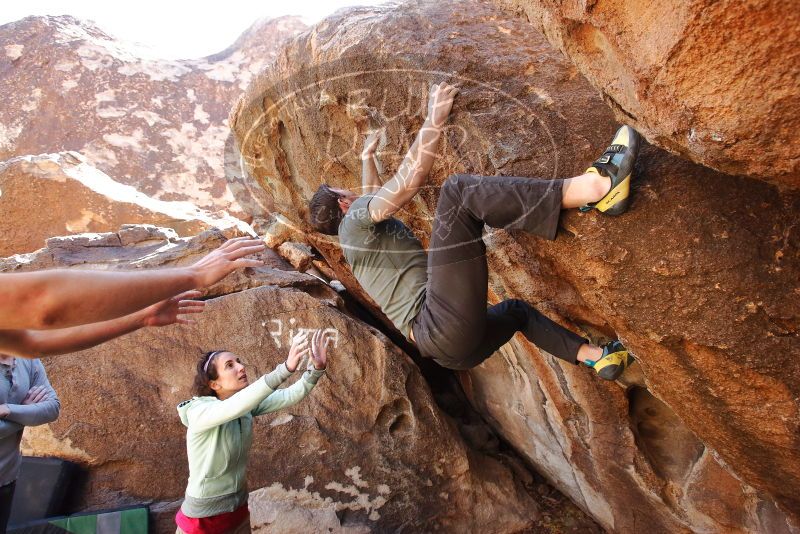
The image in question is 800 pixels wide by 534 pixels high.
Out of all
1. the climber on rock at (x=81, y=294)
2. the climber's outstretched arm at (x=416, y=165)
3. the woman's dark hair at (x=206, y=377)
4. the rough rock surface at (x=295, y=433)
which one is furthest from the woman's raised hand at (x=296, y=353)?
the rough rock surface at (x=295, y=433)

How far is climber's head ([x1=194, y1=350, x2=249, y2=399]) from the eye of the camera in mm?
2560

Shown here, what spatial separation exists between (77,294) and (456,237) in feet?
4.40

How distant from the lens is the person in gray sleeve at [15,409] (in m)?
2.50

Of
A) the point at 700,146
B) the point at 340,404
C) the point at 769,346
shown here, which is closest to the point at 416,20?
the point at 700,146

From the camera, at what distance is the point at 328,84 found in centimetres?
322

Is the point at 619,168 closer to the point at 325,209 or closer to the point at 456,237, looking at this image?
the point at 456,237

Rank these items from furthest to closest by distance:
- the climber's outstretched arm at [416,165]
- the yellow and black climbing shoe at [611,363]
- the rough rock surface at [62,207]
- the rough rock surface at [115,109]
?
the rough rock surface at [115,109], the rough rock surface at [62,207], the yellow and black climbing shoe at [611,363], the climber's outstretched arm at [416,165]

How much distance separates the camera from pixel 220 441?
2414 mm

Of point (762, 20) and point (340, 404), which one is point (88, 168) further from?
point (762, 20)

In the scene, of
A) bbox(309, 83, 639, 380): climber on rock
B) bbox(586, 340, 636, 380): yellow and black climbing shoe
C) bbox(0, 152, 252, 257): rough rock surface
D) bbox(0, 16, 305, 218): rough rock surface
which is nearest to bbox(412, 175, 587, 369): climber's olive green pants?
bbox(309, 83, 639, 380): climber on rock

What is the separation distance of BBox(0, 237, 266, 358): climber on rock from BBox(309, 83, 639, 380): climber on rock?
878mm

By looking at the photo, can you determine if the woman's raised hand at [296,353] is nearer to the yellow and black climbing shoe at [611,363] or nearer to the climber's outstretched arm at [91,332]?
the climber's outstretched arm at [91,332]

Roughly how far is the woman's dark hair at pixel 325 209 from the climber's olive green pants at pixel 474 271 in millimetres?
701

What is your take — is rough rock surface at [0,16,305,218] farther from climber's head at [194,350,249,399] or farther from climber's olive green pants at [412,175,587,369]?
climber's olive green pants at [412,175,587,369]
